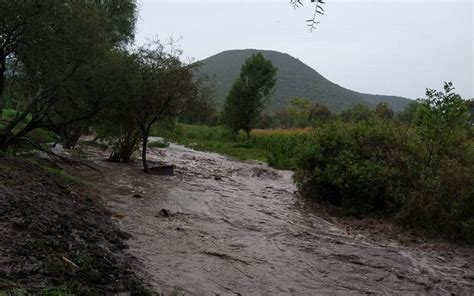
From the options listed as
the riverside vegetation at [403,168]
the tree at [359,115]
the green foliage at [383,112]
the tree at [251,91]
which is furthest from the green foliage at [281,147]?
the green foliage at [383,112]

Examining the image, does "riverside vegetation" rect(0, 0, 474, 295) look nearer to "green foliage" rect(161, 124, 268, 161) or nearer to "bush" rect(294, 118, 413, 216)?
"bush" rect(294, 118, 413, 216)

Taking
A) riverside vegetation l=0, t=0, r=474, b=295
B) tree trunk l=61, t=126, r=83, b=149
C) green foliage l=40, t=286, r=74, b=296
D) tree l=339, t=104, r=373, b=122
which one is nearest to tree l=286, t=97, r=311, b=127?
tree l=339, t=104, r=373, b=122

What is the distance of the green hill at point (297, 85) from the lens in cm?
11362

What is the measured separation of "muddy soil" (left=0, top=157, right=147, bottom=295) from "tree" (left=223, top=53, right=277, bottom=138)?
30123 millimetres

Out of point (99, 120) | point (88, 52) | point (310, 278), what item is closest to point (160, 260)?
point (310, 278)

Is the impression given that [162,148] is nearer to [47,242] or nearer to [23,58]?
[23,58]

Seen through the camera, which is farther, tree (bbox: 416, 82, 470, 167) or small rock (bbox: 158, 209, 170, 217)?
tree (bbox: 416, 82, 470, 167)

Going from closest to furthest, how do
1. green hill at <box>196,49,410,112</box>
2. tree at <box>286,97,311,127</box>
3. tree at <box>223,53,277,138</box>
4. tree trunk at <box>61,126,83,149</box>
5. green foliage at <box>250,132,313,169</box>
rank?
tree trunk at <box>61,126,83,149</box> → green foliage at <box>250,132,313,169</box> → tree at <box>223,53,277,138</box> → tree at <box>286,97,311,127</box> → green hill at <box>196,49,410,112</box>

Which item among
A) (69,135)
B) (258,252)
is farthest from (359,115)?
(258,252)

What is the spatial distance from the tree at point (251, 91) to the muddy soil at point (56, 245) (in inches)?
1186

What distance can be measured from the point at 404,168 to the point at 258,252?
6245 millimetres

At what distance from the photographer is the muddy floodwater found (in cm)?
693

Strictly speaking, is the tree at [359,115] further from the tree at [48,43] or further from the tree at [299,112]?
the tree at [299,112]

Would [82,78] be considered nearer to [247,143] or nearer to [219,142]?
[247,143]
